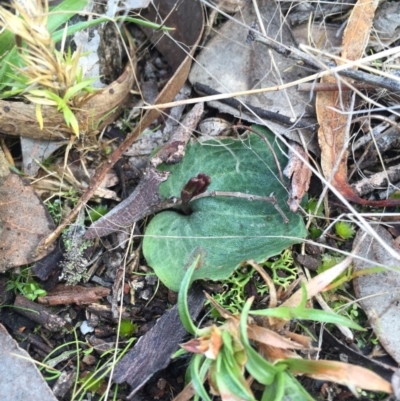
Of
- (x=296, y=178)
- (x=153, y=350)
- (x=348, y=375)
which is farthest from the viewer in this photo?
(x=296, y=178)

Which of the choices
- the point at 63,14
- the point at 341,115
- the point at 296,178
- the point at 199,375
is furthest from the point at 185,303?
the point at 63,14

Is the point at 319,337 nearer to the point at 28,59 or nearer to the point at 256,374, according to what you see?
the point at 256,374

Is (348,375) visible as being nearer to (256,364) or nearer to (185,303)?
(256,364)

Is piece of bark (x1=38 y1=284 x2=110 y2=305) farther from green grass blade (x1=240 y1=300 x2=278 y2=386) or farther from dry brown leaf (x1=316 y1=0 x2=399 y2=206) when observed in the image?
dry brown leaf (x1=316 y1=0 x2=399 y2=206)

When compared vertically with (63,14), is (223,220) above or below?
below

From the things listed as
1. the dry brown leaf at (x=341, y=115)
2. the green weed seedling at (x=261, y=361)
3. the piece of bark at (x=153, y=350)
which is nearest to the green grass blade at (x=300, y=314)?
the green weed seedling at (x=261, y=361)

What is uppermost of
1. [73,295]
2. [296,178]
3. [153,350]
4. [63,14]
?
[63,14]

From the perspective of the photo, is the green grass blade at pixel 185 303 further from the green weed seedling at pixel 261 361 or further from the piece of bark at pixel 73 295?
the piece of bark at pixel 73 295

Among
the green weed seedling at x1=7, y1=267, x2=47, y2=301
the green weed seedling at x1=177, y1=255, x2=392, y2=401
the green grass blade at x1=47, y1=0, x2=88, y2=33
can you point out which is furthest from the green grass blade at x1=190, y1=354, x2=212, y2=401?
the green grass blade at x1=47, y1=0, x2=88, y2=33
